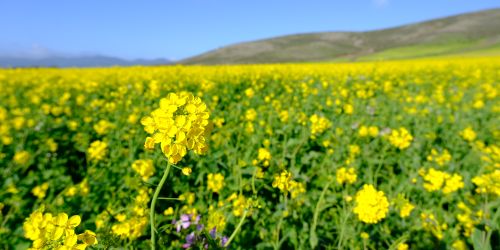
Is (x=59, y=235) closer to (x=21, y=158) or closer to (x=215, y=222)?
(x=215, y=222)

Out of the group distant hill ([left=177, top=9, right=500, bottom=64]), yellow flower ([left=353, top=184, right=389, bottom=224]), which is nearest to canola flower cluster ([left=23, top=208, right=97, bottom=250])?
yellow flower ([left=353, top=184, right=389, bottom=224])

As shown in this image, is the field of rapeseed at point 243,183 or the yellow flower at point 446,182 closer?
the field of rapeseed at point 243,183

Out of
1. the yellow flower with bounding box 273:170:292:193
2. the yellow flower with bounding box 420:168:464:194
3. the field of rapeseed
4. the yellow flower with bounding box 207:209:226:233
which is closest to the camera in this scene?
the field of rapeseed

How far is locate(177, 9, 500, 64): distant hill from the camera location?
47.1m

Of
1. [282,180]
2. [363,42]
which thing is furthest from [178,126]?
[363,42]

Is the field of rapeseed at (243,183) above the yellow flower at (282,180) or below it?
below

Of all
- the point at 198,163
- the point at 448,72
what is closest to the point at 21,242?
the point at 198,163

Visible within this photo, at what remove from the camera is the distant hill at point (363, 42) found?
47.1 m

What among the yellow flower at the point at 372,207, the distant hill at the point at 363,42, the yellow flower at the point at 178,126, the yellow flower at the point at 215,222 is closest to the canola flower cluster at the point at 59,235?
the yellow flower at the point at 178,126

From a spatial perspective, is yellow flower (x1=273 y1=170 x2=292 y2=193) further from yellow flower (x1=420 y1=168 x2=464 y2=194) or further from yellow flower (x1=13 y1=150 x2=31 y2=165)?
→ yellow flower (x1=13 y1=150 x2=31 y2=165)

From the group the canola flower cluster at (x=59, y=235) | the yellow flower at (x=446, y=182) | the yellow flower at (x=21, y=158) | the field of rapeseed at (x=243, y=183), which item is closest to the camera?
the canola flower cluster at (x=59, y=235)

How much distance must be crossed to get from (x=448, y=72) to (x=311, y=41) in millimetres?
55174

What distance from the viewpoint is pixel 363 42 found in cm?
6147

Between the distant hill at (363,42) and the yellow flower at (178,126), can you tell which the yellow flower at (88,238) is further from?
the distant hill at (363,42)
